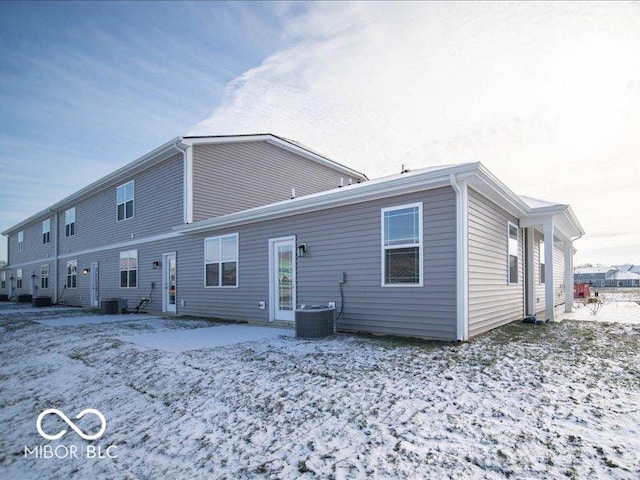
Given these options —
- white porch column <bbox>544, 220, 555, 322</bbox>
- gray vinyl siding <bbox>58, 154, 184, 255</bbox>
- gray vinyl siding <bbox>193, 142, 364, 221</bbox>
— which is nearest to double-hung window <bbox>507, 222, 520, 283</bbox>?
white porch column <bbox>544, 220, 555, 322</bbox>

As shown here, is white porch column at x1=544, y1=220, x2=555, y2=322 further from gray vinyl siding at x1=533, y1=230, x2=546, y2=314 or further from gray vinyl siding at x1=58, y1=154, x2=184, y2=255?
gray vinyl siding at x1=58, y1=154, x2=184, y2=255

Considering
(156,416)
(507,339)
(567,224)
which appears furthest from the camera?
(567,224)

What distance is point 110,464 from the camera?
3012 mm

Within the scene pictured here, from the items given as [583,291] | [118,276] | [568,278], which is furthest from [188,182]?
[583,291]

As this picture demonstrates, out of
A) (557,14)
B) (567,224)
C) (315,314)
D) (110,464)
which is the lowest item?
(110,464)

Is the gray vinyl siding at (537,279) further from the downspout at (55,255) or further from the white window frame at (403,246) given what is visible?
the downspout at (55,255)

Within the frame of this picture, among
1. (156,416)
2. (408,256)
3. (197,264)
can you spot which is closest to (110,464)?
(156,416)

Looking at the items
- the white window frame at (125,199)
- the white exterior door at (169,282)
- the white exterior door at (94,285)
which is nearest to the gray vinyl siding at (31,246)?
the white exterior door at (94,285)

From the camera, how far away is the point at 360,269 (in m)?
7.78

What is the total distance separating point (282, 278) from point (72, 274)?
643 inches

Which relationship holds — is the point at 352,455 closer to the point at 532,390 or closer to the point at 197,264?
the point at 532,390

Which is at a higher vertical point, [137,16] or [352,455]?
[137,16]

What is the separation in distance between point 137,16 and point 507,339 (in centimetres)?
1140

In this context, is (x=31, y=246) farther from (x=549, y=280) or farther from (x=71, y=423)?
(x=549, y=280)
